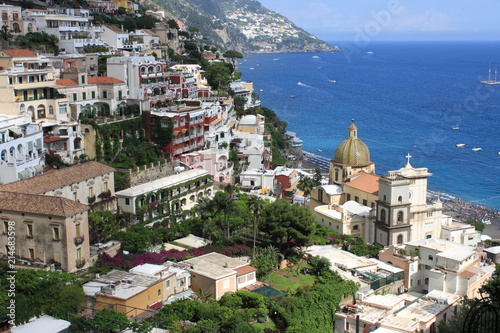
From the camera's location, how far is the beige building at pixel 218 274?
29.3 m

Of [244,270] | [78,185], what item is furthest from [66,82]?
[244,270]

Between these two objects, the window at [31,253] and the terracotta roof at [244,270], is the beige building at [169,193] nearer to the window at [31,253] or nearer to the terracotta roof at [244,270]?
the window at [31,253]

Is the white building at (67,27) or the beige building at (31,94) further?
the white building at (67,27)

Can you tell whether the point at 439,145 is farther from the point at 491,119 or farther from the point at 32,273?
the point at 32,273

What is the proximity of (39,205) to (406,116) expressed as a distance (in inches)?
3575

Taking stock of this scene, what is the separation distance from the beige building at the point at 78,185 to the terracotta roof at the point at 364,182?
16.9 metres

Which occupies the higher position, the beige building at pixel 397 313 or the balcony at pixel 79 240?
the balcony at pixel 79 240

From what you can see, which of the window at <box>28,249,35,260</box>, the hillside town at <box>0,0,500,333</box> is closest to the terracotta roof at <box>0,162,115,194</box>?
the hillside town at <box>0,0,500,333</box>

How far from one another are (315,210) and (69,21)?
3742 centimetres

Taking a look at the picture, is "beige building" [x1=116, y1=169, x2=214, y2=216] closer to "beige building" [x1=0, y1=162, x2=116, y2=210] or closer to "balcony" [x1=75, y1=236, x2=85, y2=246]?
"beige building" [x1=0, y1=162, x2=116, y2=210]

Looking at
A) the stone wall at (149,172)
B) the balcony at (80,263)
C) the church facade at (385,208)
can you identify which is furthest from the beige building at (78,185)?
the church facade at (385,208)

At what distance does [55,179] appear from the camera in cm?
3428

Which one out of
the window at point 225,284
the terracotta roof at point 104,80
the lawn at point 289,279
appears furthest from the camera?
the terracotta roof at point 104,80

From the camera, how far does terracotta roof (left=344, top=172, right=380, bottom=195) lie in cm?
4365
